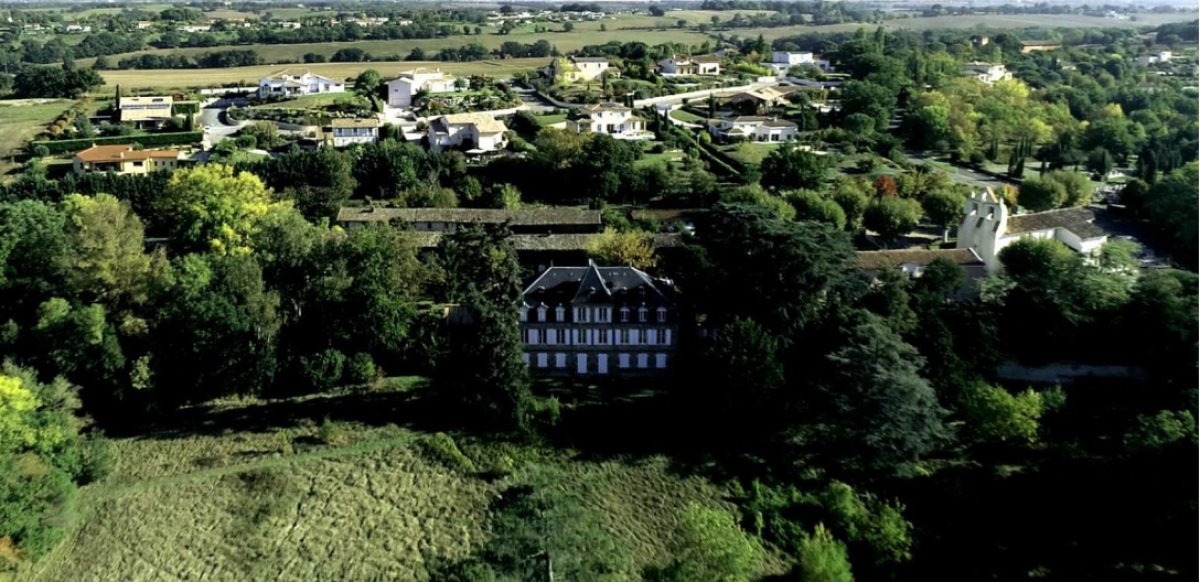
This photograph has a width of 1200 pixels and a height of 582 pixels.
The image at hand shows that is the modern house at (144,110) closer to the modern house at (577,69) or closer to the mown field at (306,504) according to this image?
the modern house at (577,69)

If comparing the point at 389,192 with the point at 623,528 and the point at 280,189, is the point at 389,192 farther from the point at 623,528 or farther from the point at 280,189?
the point at 623,528

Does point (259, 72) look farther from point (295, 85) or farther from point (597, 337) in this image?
point (597, 337)

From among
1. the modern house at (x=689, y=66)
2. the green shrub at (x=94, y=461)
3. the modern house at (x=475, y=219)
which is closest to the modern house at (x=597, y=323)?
the green shrub at (x=94, y=461)

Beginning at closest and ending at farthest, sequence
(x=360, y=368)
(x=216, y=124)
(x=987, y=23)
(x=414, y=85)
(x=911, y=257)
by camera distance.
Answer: (x=360, y=368)
(x=911, y=257)
(x=216, y=124)
(x=414, y=85)
(x=987, y=23)

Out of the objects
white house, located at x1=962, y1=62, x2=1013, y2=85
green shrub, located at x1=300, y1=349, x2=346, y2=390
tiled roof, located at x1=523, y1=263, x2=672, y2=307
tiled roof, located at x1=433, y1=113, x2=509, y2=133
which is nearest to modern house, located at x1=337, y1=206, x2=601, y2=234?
tiled roof, located at x1=523, y1=263, x2=672, y2=307

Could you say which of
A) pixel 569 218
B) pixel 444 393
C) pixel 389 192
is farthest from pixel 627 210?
pixel 444 393

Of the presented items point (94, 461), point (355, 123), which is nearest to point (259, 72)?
point (355, 123)

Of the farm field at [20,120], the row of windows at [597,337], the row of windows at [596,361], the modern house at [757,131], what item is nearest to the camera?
the row of windows at [597,337]
